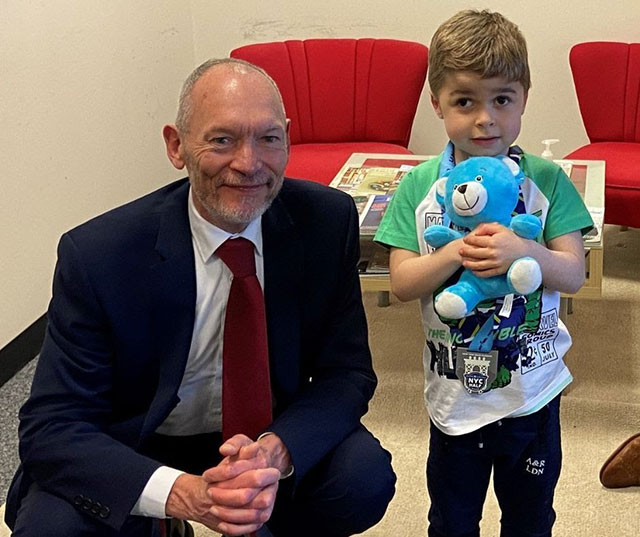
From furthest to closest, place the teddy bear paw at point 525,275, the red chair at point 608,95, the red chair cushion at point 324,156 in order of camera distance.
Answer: the red chair at point 608,95, the red chair cushion at point 324,156, the teddy bear paw at point 525,275

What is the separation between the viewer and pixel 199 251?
1.54m

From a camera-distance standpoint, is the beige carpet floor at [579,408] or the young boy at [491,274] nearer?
the young boy at [491,274]

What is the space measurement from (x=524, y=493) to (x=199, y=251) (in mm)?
705

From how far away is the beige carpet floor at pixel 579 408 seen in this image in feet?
6.42

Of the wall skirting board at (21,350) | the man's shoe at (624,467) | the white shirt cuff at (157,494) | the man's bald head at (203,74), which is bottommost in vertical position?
the wall skirting board at (21,350)

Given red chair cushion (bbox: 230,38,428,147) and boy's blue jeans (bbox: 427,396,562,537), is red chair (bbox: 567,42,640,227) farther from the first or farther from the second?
boy's blue jeans (bbox: 427,396,562,537)

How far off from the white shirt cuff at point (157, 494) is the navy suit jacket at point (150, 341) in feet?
0.04

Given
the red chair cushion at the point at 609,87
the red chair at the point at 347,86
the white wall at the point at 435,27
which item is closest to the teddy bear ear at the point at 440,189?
the red chair at the point at 347,86

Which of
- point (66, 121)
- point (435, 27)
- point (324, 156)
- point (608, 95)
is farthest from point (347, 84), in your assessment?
point (66, 121)

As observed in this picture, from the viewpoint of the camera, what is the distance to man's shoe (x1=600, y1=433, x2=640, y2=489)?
2016 mm

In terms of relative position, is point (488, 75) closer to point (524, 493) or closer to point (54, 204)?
point (524, 493)

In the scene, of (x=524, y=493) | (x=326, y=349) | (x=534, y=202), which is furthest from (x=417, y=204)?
(x=524, y=493)

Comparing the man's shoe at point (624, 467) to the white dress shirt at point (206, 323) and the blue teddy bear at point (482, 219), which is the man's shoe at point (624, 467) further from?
the white dress shirt at point (206, 323)

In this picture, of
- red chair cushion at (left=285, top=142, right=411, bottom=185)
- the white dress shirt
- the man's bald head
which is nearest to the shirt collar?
the white dress shirt
